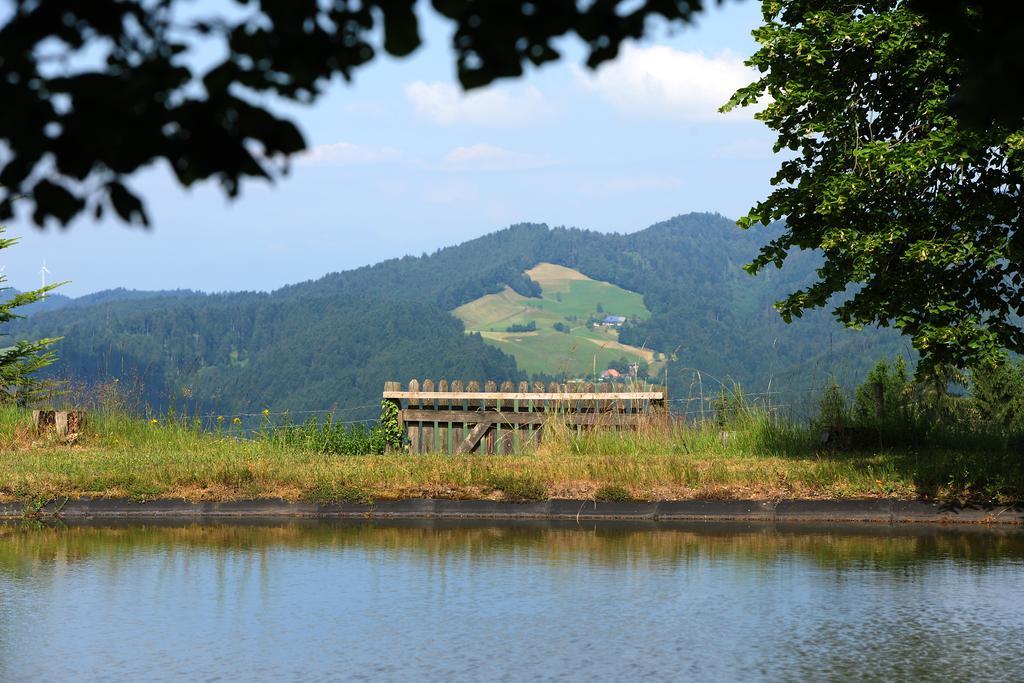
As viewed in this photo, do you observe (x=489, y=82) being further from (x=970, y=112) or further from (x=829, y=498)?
(x=829, y=498)

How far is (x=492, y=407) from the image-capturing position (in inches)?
987

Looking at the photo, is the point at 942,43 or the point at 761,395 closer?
the point at 942,43

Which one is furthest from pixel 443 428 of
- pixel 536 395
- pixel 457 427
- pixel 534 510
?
pixel 534 510

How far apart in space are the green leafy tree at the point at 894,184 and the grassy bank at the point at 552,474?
1640mm

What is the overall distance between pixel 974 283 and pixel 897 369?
1229 centimetres

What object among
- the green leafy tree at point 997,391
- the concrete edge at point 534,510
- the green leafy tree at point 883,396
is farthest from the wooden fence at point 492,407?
the concrete edge at point 534,510

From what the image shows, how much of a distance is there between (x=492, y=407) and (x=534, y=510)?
9.39 m

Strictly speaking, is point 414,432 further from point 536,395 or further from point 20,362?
point 20,362

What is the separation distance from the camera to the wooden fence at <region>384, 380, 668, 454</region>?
24.1m

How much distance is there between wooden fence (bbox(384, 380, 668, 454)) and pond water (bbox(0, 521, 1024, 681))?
922 centimetres

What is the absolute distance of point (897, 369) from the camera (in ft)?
94.3

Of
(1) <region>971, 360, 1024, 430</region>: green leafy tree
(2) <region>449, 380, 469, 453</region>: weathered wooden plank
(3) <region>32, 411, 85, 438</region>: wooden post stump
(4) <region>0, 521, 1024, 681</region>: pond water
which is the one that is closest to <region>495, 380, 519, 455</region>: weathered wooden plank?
(2) <region>449, 380, 469, 453</region>: weathered wooden plank

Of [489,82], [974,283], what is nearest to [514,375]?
[974,283]

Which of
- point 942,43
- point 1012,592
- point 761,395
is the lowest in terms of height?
point 1012,592
